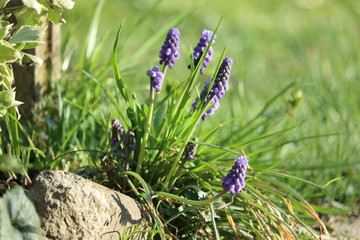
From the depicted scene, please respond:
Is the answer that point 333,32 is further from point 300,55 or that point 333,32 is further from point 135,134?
point 135,134

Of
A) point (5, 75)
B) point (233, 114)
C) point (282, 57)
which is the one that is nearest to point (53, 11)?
point (5, 75)

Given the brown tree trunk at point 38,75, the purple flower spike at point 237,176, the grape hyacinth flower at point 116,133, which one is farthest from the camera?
the brown tree trunk at point 38,75

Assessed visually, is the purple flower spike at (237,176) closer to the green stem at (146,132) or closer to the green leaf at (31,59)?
the green stem at (146,132)

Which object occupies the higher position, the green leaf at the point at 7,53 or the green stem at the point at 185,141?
the green leaf at the point at 7,53

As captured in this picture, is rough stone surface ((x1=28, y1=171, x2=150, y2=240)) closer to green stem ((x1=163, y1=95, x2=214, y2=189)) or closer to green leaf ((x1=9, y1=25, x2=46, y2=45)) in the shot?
green stem ((x1=163, y1=95, x2=214, y2=189))

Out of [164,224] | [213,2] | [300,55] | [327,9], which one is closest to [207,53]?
[164,224]

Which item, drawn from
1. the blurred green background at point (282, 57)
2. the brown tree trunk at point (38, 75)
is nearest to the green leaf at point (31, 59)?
the brown tree trunk at point (38, 75)
